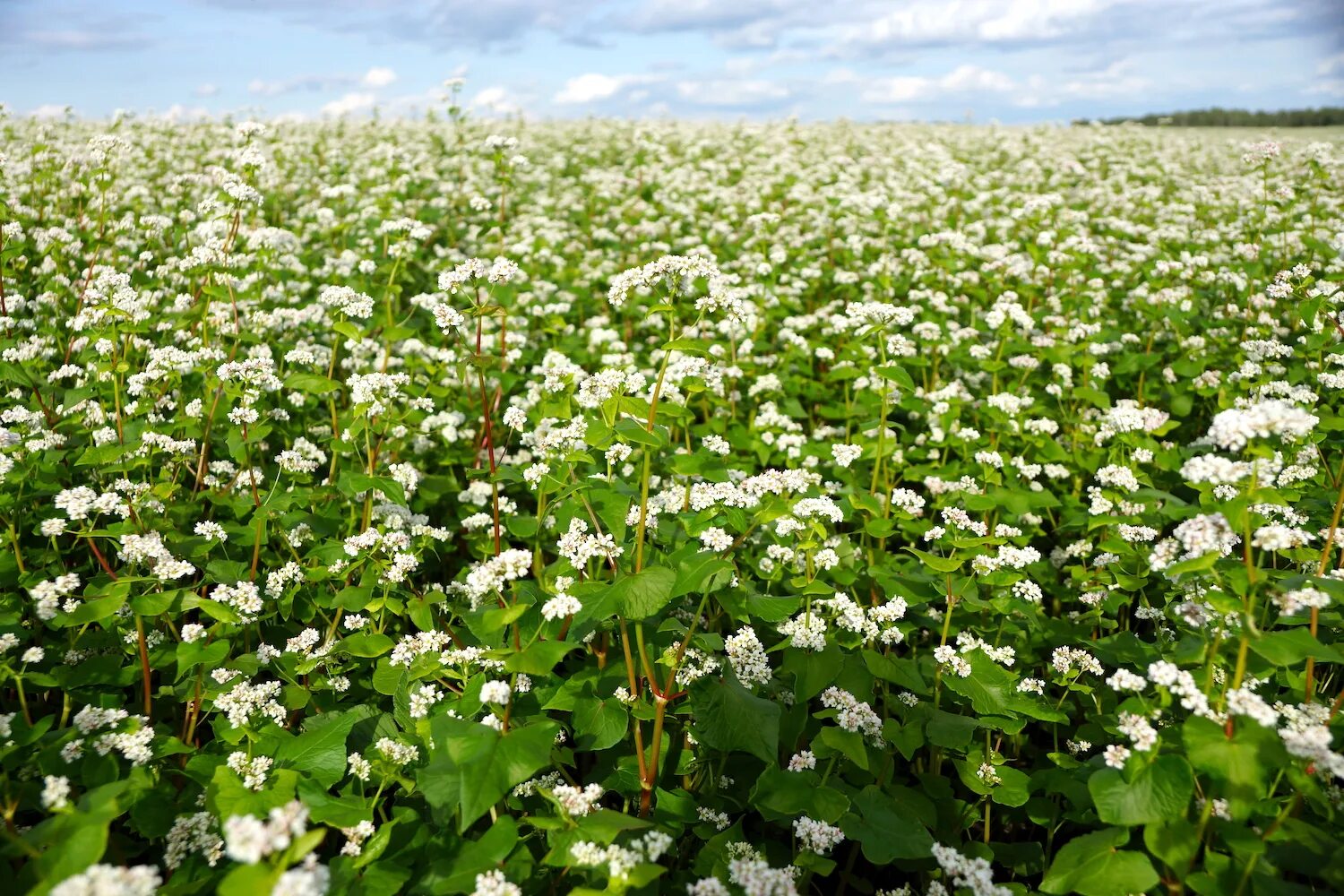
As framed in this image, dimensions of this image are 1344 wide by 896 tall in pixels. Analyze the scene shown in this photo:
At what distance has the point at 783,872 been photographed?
2.70 m

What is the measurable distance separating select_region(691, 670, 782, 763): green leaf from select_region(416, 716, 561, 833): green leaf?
2.22 feet

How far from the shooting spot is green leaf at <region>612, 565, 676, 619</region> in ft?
9.98

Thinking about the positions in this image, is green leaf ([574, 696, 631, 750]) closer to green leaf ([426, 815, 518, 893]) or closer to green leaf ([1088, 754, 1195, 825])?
green leaf ([426, 815, 518, 893])

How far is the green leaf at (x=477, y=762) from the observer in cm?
250

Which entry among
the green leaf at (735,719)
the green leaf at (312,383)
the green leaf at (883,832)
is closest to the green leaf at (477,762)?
the green leaf at (735,719)

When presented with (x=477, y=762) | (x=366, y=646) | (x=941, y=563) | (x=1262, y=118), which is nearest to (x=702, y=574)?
(x=477, y=762)

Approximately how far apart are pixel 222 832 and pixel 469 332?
559 centimetres

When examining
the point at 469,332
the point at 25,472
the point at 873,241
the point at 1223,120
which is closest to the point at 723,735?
the point at 25,472

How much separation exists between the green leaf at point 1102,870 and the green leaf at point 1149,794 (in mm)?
177

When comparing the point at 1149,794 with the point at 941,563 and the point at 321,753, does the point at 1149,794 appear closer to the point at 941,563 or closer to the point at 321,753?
the point at 941,563

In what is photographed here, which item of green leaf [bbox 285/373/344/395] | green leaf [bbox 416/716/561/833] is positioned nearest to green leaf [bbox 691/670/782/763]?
green leaf [bbox 416/716/561/833]

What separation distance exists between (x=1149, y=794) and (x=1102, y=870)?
1.09ft

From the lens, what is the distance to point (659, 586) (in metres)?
3.12

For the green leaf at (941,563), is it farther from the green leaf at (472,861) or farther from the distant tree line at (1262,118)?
the distant tree line at (1262,118)
